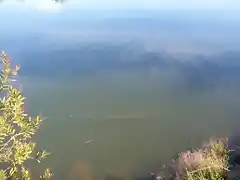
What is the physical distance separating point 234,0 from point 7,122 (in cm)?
2492

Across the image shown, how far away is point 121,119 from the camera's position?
1014 cm

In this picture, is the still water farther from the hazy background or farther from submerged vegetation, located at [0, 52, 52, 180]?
submerged vegetation, located at [0, 52, 52, 180]

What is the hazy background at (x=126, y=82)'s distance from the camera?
891 centimetres

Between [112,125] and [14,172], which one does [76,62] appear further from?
[14,172]

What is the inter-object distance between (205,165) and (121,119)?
4.69 meters

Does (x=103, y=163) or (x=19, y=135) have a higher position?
(x=19, y=135)

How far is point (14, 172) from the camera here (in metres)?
2.55

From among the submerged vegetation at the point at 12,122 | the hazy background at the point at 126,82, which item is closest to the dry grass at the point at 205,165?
the hazy background at the point at 126,82

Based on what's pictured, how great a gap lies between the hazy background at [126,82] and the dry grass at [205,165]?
1753 mm

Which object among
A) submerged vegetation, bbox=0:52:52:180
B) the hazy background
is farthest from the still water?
submerged vegetation, bbox=0:52:52:180

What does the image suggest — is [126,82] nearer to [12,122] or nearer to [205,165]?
[205,165]

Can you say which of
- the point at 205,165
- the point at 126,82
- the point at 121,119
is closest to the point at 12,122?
the point at 205,165

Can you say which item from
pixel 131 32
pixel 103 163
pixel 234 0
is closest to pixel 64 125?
pixel 103 163

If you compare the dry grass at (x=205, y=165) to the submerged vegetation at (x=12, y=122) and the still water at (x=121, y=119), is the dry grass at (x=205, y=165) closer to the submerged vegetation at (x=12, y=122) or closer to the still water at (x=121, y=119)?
the still water at (x=121, y=119)
